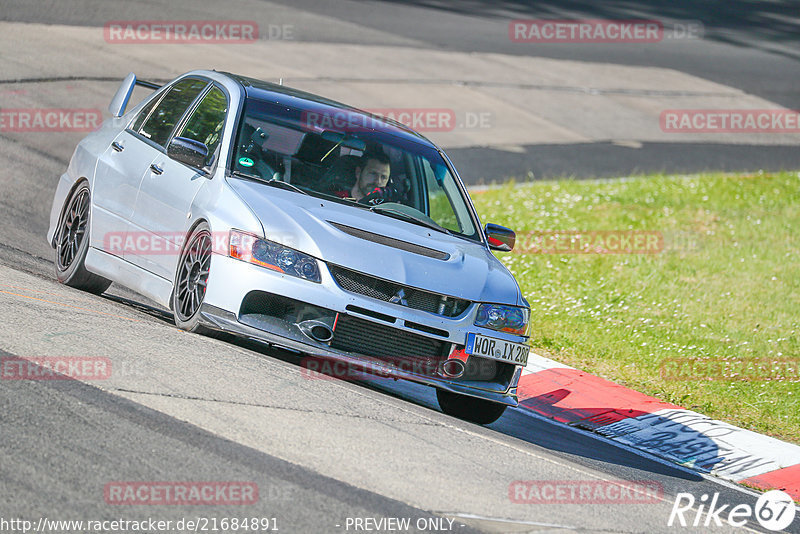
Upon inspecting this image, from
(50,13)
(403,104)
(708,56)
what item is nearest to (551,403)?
(403,104)

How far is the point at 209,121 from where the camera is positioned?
796 cm

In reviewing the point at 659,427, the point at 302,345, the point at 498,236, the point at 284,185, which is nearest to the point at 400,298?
the point at 302,345

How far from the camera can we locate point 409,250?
698 cm

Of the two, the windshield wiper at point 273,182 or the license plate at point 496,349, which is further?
the windshield wiper at point 273,182

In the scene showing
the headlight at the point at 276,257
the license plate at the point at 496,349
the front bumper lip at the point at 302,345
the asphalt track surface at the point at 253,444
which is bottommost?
the asphalt track surface at the point at 253,444

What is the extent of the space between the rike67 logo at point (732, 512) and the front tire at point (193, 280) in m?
2.95

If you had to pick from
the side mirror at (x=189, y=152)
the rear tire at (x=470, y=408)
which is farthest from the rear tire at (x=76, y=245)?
the rear tire at (x=470, y=408)

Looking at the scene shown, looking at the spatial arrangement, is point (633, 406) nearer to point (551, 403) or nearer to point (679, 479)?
point (551, 403)

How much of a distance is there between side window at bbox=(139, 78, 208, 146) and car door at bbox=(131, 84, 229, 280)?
122 millimetres

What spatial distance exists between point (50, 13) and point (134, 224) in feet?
44.2

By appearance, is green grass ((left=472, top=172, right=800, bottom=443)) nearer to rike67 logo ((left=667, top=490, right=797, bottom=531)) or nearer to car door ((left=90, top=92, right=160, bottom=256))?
rike67 logo ((left=667, top=490, right=797, bottom=531))

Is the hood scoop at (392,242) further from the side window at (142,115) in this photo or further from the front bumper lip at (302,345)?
the side window at (142,115)

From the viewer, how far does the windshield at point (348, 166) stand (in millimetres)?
7531

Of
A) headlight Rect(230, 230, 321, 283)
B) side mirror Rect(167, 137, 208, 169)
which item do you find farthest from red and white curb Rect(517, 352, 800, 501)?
side mirror Rect(167, 137, 208, 169)
